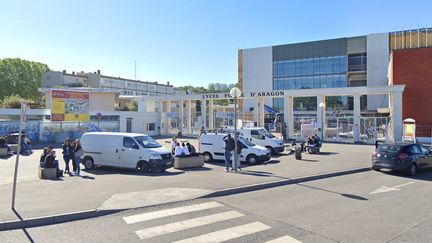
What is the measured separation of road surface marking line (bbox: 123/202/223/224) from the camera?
328 inches

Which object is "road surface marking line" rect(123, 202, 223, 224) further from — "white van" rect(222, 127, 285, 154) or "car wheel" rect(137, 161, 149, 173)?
"white van" rect(222, 127, 285, 154)

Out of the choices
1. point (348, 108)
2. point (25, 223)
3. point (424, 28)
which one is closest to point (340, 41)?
point (348, 108)

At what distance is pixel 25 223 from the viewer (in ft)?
25.8

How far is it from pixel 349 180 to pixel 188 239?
921 centimetres

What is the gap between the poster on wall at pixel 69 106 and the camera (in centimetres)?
3509

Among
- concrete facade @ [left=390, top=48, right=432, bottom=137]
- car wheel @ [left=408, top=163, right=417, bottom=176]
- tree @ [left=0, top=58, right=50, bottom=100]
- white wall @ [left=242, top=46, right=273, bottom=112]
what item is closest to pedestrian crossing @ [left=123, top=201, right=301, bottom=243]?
car wheel @ [left=408, top=163, right=417, bottom=176]

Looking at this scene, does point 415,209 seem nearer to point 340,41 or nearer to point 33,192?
point 33,192

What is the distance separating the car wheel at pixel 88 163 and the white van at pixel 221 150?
593 centimetres

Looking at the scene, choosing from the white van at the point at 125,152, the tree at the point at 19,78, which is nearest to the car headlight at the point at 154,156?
the white van at the point at 125,152

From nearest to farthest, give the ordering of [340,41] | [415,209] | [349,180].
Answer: [415,209]
[349,180]
[340,41]

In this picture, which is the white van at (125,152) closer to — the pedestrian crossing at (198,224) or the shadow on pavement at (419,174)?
the pedestrian crossing at (198,224)

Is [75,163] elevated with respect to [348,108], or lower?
lower

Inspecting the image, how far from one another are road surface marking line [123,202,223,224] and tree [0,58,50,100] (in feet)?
245

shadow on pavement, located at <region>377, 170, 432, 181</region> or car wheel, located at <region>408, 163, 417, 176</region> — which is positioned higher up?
car wheel, located at <region>408, 163, 417, 176</region>
